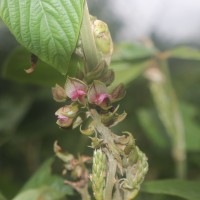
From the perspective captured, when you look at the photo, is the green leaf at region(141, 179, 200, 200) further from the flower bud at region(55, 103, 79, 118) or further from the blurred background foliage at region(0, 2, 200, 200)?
the flower bud at region(55, 103, 79, 118)

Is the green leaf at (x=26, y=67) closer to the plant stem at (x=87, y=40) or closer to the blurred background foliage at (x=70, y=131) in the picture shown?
the blurred background foliage at (x=70, y=131)

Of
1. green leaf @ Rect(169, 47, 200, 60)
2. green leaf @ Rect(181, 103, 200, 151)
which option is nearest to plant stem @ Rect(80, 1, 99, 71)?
green leaf @ Rect(169, 47, 200, 60)

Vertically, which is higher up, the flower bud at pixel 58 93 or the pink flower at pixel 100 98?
the flower bud at pixel 58 93

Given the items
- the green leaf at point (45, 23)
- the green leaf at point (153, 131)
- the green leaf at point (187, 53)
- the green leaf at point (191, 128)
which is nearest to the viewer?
Result: the green leaf at point (45, 23)

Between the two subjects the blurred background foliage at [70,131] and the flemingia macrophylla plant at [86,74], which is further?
the blurred background foliage at [70,131]

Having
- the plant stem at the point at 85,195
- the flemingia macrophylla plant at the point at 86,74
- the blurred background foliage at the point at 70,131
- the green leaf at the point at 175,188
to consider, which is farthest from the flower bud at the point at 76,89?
the blurred background foliage at the point at 70,131

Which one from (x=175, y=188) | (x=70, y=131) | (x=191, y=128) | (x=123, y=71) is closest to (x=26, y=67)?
(x=123, y=71)
